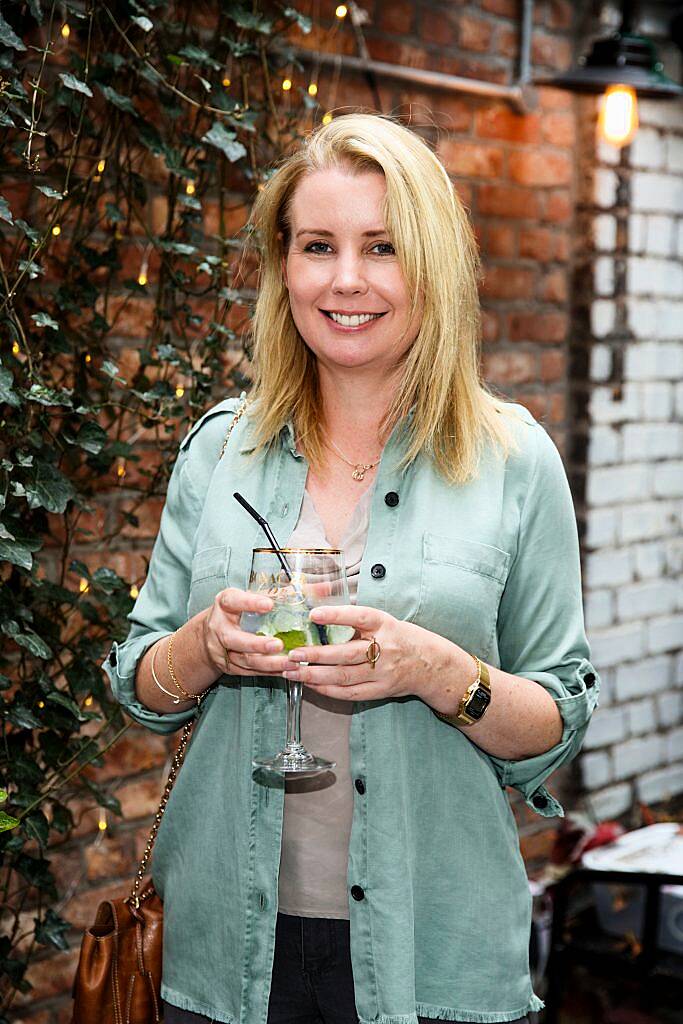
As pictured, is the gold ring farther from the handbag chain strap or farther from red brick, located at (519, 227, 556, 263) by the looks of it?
red brick, located at (519, 227, 556, 263)

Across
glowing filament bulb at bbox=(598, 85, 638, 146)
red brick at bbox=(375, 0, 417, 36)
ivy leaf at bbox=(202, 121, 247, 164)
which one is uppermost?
red brick at bbox=(375, 0, 417, 36)

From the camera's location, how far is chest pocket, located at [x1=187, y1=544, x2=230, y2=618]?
1.57m

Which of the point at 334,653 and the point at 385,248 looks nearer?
the point at 334,653

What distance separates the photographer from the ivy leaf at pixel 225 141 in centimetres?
218

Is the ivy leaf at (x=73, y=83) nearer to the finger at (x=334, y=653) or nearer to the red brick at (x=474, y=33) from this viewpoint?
the finger at (x=334, y=653)

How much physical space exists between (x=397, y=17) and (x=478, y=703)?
73.8 inches

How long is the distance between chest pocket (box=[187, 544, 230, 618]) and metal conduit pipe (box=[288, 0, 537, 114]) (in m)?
1.34

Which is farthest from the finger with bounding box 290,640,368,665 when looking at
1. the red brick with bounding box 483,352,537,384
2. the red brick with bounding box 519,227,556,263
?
the red brick with bounding box 519,227,556,263

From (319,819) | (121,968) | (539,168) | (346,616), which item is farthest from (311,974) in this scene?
(539,168)

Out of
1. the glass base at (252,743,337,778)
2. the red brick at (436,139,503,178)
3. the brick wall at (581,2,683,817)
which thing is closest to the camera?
the glass base at (252,743,337,778)

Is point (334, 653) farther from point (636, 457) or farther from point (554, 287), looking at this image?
point (636, 457)

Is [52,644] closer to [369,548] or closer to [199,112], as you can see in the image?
[369,548]

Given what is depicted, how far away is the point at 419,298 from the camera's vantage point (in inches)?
62.6

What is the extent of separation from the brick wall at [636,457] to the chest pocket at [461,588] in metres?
1.83
